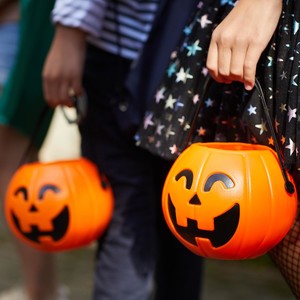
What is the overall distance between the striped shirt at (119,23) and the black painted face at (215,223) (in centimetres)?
57

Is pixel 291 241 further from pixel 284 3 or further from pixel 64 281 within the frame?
pixel 64 281

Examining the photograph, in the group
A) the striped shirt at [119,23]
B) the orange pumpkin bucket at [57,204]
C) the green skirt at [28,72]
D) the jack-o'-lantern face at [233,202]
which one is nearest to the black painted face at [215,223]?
the jack-o'-lantern face at [233,202]

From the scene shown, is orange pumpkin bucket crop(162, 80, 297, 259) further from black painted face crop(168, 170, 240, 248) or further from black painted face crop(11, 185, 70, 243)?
black painted face crop(11, 185, 70, 243)

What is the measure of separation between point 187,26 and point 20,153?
0.94m

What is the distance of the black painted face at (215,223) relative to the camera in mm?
1246

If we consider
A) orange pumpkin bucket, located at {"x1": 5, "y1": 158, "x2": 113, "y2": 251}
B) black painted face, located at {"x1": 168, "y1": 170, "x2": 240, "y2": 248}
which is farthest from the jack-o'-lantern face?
orange pumpkin bucket, located at {"x1": 5, "y1": 158, "x2": 113, "y2": 251}

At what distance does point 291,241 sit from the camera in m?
1.33

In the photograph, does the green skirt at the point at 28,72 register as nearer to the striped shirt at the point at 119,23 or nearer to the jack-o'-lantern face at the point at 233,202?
the striped shirt at the point at 119,23

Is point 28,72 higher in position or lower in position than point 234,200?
lower

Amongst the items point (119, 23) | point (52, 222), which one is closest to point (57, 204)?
point (52, 222)

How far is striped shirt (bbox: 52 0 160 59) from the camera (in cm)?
169

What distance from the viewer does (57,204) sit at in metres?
1.69

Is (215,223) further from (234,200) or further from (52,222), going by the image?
(52,222)

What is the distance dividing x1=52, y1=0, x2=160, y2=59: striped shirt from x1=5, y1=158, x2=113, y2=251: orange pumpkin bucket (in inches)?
12.4
